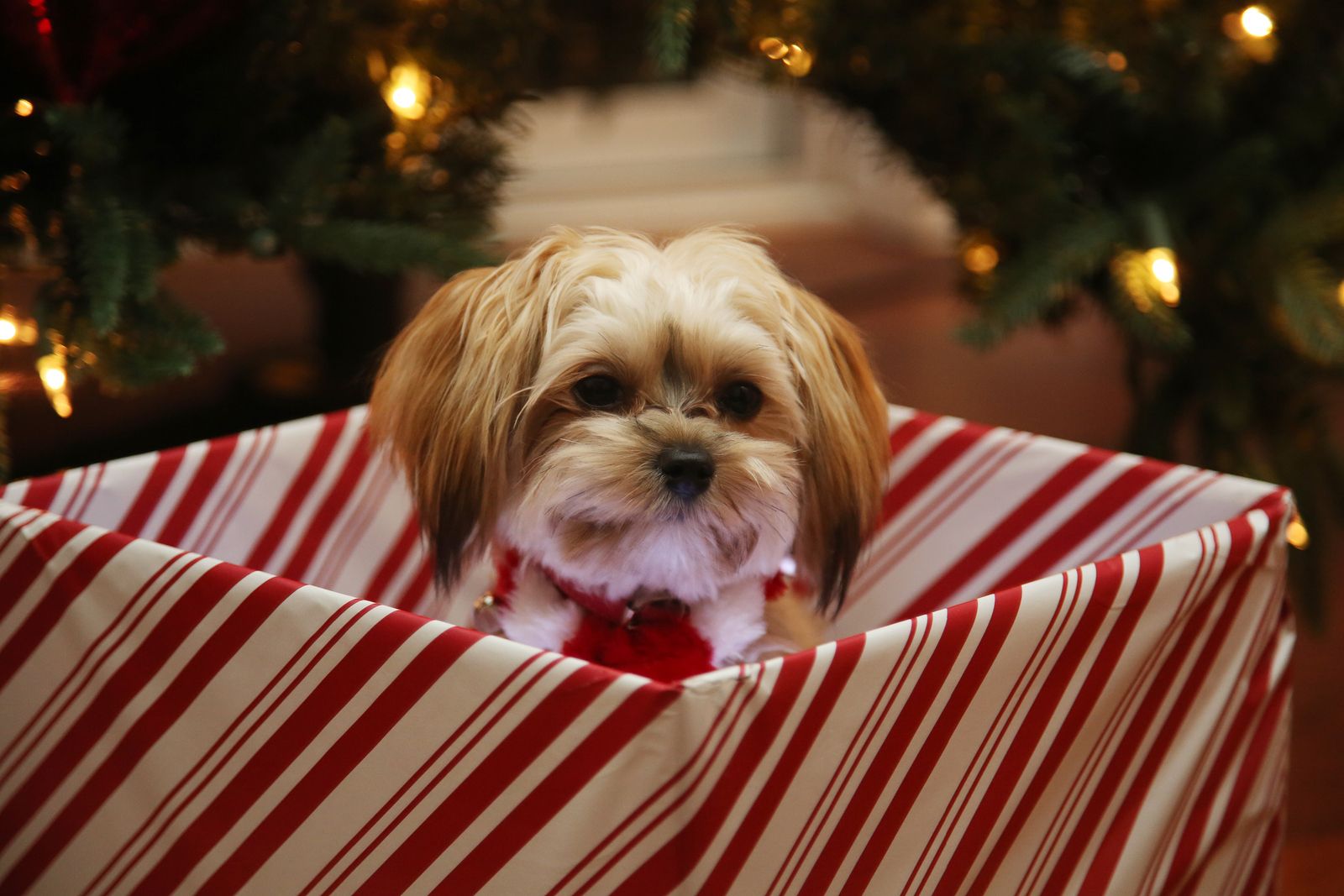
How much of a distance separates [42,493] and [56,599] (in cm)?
21

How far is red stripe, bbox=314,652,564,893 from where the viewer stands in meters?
0.72

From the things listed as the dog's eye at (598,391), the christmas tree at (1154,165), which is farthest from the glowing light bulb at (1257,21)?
the dog's eye at (598,391)

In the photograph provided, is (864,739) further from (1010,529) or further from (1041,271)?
(1041,271)

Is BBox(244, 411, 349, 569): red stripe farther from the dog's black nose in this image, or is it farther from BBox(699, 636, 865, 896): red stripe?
BBox(699, 636, 865, 896): red stripe

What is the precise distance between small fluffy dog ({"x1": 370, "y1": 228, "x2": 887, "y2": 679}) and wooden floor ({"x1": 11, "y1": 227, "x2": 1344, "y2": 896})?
317 millimetres

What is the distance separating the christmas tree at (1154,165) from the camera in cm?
145

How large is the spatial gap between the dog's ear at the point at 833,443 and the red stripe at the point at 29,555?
601mm

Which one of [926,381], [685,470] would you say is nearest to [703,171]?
[926,381]

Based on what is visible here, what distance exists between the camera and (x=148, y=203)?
1.27 m

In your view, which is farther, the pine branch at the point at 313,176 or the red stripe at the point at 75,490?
the pine branch at the point at 313,176

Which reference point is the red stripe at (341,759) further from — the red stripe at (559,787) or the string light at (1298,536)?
the string light at (1298,536)

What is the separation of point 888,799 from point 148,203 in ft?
3.24

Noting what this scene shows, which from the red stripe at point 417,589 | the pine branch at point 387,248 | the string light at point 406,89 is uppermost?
the string light at point 406,89

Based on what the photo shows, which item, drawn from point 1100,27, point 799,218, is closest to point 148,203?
point 1100,27
